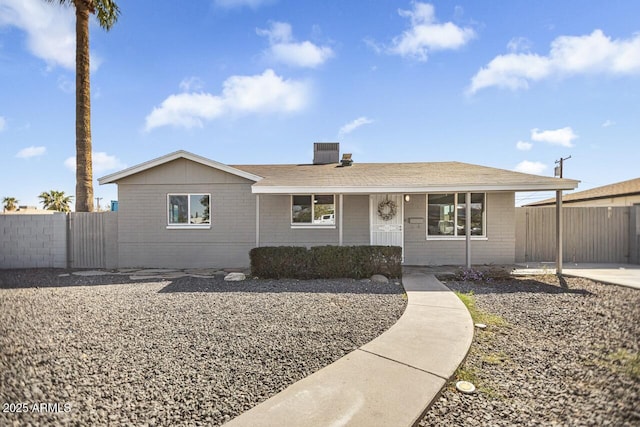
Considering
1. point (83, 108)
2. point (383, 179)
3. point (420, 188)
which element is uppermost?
point (83, 108)

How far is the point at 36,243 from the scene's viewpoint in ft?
33.0

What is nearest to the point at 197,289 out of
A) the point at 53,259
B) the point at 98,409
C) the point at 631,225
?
the point at 98,409

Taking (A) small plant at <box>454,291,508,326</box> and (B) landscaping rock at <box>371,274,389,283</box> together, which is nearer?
(A) small plant at <box>454,291,508,326</box>

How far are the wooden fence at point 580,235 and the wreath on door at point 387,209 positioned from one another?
4538mm

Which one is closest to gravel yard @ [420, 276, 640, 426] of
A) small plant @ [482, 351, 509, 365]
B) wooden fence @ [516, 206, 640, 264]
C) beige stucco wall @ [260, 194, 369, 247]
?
small plant @ [482, 351, 509, 365]

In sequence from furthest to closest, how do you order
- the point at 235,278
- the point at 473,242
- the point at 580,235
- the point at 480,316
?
1. the point at 580,235
2. the point at 473,242
3. the point at 235,278
4. the point at 480,316

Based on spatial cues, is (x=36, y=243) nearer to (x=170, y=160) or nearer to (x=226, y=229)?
(x=170, y=160)

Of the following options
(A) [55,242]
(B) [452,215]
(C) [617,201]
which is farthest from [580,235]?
(A) [55,242]

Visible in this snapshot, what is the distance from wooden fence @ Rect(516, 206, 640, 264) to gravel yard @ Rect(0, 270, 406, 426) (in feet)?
22.5

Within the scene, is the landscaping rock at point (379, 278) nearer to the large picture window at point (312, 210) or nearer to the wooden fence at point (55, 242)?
the large picture window at point (312, 210)

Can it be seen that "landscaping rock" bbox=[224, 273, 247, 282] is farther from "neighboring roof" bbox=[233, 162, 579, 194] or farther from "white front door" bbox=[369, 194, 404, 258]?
"white front door" bbox=[369, 194, 404, 258]

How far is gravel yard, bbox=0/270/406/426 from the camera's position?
7.91 feet

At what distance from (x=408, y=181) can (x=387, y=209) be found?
60.2 inches

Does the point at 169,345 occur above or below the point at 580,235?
below
